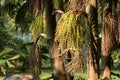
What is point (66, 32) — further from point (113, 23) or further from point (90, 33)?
point (113, 23)

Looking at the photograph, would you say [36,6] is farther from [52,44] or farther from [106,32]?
[106,32]

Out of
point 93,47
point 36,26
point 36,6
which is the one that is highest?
point 36,6

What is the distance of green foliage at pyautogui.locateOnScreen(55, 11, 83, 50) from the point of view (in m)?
5.11

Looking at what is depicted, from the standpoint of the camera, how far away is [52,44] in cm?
774

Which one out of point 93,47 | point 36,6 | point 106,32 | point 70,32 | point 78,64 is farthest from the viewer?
point 36,6

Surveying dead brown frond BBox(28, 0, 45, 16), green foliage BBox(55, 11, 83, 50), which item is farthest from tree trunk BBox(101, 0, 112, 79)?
green foliage BBox(55, 11, 83, 50)

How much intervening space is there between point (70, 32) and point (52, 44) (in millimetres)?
2651

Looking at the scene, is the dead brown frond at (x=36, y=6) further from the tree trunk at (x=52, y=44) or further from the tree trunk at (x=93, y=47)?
the tree trunk at (x=93, y=47)

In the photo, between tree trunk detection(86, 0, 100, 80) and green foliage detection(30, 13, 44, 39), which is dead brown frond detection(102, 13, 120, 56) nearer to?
tree trunk detection(86, 0, 100, 80)

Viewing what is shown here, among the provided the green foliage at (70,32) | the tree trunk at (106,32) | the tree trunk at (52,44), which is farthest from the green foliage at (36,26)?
the green foliage at (70,32)

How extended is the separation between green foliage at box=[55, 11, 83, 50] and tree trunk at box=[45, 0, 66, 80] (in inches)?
95.0

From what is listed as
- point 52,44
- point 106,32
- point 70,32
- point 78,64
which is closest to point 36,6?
point 52,44

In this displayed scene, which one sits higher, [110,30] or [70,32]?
[70,32]

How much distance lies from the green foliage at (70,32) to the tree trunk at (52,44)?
2.41m
